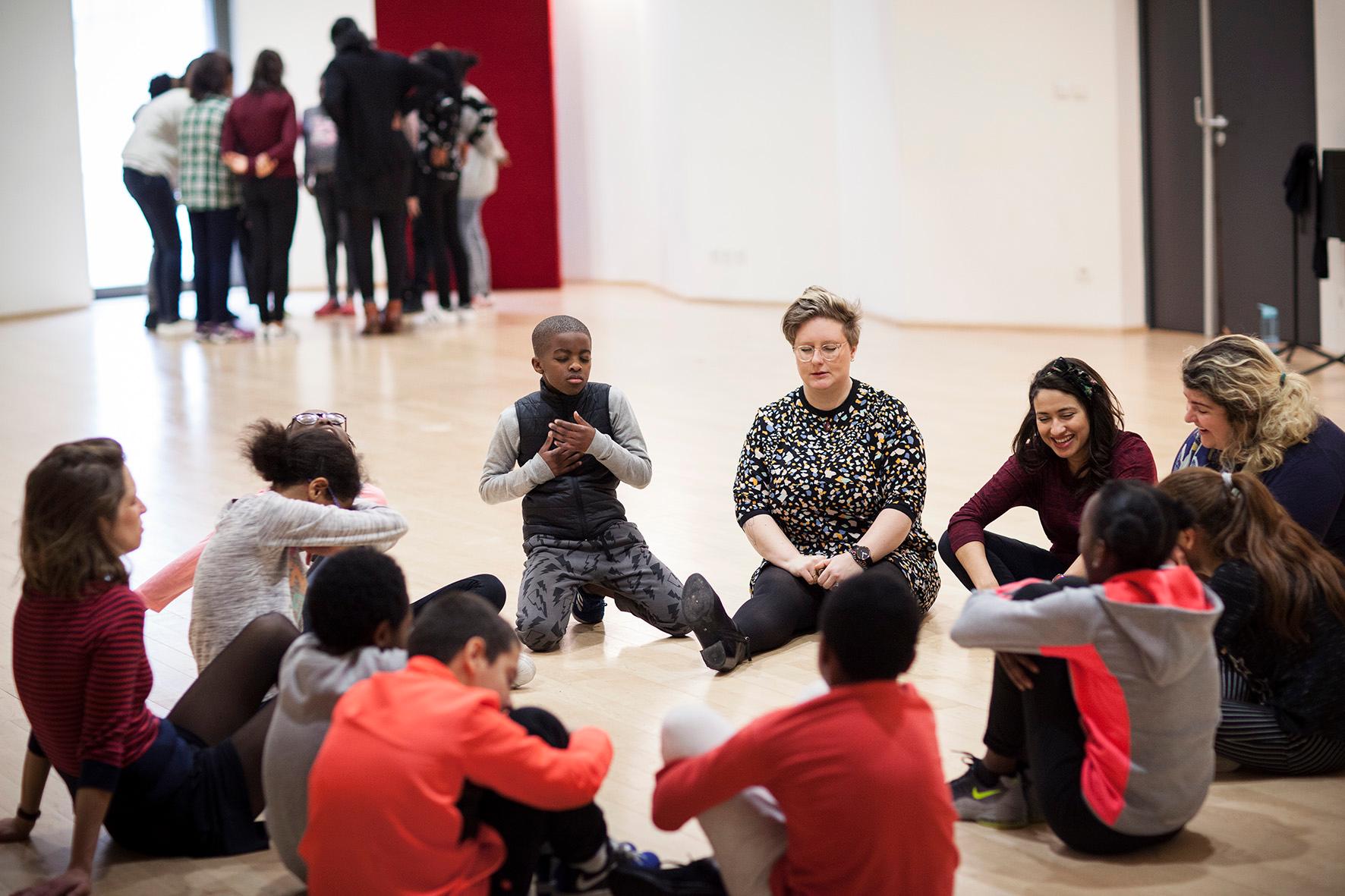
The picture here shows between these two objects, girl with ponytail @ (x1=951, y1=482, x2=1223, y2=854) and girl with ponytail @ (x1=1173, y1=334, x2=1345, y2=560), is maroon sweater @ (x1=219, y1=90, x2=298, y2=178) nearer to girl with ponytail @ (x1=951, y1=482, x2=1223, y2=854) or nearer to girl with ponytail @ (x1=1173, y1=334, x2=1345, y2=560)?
girl with ponytail @ (x1=1173, y1=334, x2=1345, y2=560)

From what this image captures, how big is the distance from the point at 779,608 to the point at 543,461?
→ 688mm

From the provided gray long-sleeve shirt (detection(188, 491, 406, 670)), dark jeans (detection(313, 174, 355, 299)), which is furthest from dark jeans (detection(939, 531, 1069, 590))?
dark jeans (detection(313, 174, 355, 299))

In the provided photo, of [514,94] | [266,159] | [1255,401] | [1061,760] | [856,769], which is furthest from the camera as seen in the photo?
[514,94]

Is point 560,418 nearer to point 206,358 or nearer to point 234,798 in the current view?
point 234,798

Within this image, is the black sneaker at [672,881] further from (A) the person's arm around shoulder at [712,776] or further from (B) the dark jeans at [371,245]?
(B) the dark jeans at [371,245]

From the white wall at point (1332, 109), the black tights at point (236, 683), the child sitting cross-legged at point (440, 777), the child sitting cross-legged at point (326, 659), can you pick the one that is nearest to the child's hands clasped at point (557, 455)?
the black tights at point (236, 683)

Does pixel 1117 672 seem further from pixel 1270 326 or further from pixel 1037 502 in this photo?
pixel 1270 326

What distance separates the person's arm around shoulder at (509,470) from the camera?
3637 millimetres

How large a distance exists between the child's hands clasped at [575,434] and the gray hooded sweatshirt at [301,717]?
1.36m

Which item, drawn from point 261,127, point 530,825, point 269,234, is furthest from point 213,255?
point 530,825

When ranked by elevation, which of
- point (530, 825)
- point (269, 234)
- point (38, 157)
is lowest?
point (530, 825)

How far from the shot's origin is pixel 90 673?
7.75 ft

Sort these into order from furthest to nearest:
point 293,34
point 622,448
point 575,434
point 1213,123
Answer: point 293,34 < point 1213,123 < point 622,448 < point 575,434

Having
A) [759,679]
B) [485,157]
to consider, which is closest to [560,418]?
[759,679]
